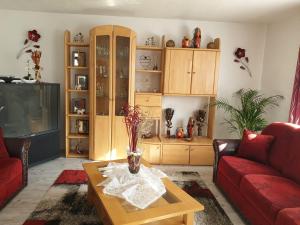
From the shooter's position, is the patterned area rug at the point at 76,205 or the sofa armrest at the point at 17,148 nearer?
the patterned area rug at the point at 76,205

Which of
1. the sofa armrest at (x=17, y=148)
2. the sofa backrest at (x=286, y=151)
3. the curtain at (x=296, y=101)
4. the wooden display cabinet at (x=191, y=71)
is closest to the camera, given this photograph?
the sofa backrest at (x=286, y=151)

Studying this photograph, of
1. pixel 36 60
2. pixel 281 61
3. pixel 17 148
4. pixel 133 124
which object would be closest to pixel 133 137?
pixel 133 124

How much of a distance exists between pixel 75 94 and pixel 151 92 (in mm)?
1241

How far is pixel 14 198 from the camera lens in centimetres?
242

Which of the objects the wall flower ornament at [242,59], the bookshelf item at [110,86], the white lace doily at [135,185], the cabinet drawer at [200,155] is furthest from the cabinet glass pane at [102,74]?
the wall flower ornament at [242,59]

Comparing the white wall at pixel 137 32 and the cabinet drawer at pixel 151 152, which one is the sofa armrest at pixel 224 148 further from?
the white wall at pixel 137 32

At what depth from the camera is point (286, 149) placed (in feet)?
8.01

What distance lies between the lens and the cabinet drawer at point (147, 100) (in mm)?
3561

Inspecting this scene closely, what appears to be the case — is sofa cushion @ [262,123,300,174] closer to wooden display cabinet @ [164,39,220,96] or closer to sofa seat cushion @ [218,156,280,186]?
sofa seat cushion @ [218,156,280,186]

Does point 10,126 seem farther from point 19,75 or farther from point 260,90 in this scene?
point 260,90

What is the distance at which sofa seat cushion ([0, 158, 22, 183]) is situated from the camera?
218cm

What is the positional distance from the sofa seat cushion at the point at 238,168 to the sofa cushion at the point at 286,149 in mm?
109

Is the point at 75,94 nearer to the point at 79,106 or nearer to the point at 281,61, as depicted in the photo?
the point at 79,106

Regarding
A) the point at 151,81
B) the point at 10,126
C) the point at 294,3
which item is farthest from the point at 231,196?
the point at 10,126
